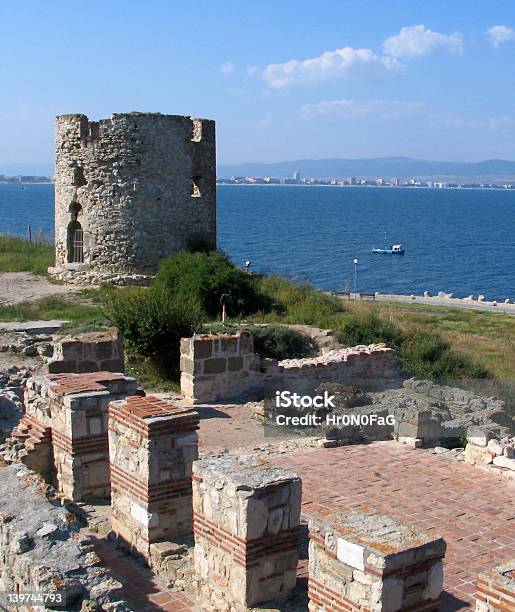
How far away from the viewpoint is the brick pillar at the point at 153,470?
7.07 metres

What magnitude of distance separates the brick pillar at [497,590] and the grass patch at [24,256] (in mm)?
23243

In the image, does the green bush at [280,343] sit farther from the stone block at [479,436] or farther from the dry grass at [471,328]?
the stone block at [479,436]

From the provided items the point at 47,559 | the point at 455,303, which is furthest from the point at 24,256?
the point at 47,559

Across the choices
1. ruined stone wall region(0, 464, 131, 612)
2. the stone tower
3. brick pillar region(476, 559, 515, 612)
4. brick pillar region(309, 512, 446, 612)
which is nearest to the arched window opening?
the stone tower

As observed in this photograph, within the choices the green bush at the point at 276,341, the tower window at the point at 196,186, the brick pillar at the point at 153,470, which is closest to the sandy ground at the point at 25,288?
the tower window at the point at 196,186

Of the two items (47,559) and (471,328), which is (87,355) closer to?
(47,559)

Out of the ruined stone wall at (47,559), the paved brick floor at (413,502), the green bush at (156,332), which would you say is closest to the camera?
the ruined stone wall at (47,559)

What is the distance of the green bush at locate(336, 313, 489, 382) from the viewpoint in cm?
1753

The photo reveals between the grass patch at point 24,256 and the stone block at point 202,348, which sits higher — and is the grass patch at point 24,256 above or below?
above

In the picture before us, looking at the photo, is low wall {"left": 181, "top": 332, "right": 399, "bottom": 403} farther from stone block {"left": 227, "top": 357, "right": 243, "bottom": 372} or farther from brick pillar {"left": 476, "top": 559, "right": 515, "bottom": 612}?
brick pillar {"left": 476, "top": 559, "right": 515, "bottom": 612}

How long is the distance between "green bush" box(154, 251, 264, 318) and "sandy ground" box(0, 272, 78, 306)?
10.9 ft

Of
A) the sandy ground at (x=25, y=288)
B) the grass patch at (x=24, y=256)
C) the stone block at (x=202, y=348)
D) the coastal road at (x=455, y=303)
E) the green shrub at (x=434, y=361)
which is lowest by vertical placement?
the coastal road at (x=455, y=303)

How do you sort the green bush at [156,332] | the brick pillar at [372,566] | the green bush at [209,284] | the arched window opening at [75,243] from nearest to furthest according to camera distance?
the brick pillar at [372,566], the green bush at [156,332], the green bush at [209,284], the arched window opening at [75,243]

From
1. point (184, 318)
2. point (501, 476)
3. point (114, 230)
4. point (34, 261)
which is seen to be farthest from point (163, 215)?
point (501, 476)
